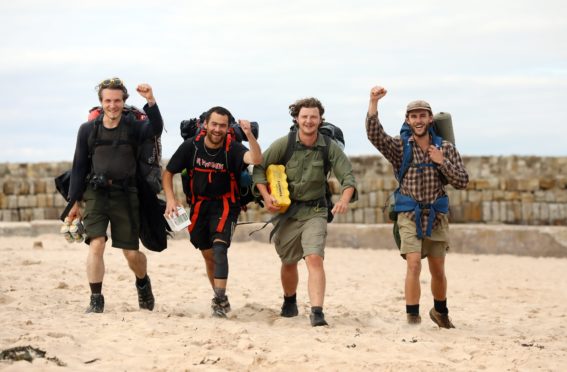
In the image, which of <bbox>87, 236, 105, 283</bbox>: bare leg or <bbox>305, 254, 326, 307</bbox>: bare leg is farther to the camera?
<bbox>87, 236, 105, 283</bbox>: bare leg

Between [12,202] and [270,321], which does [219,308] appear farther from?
[12,202]

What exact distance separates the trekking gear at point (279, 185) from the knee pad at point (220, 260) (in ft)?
1.99

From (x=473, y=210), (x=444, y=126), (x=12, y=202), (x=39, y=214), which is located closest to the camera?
(x=444, y=126)

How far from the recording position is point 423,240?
28.7ft

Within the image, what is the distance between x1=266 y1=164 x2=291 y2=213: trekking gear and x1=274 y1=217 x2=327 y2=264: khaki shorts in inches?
8.5

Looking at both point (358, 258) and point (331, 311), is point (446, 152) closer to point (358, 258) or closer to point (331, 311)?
point (331, 311)

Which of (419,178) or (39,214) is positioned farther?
(39,214)

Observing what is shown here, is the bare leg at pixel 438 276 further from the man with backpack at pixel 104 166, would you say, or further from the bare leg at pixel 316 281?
the man with backpack at pixel 104 166

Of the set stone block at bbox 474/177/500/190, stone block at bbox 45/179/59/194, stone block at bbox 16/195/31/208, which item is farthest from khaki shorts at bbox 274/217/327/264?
stone block at bbox 16/195/31/208

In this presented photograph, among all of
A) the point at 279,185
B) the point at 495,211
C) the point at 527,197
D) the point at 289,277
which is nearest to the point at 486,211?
the point at 495,211

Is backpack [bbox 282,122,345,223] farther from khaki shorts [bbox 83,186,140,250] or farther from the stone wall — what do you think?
the stone wall

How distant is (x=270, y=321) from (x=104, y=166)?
6.50 ft

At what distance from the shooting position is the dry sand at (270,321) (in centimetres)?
690

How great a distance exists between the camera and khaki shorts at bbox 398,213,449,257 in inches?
339
